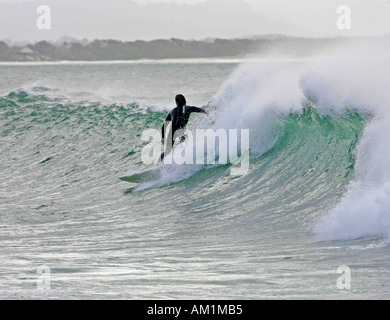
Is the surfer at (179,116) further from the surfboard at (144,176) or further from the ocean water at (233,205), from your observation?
the ocean water at (233,205)

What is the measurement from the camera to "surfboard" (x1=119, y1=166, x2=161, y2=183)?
11938 millimetres

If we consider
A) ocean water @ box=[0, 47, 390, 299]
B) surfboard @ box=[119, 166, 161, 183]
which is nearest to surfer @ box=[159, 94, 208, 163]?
surfboard @ box=[119, 166, 161, 183]

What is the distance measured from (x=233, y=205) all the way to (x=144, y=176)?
7.32 ft

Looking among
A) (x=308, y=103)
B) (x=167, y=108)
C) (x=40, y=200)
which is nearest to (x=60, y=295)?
(x=40, y=200)

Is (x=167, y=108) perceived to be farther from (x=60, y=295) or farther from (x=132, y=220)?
(x=60, y=295)

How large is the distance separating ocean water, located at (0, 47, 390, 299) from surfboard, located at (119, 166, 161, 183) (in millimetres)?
152

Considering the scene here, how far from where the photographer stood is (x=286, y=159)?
39.6ft

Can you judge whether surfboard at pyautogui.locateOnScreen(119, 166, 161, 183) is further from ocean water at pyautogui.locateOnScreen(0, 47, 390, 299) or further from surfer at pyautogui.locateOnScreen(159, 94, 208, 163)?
surfer at pyautogui.locateOnScreen(159, 94, 208, 163)

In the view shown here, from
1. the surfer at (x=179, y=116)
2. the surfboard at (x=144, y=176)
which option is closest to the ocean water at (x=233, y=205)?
the surfboard at (x=144, y=176)

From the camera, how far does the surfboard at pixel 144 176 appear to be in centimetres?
1194

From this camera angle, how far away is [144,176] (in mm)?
12023

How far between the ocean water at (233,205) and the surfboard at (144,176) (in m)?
0.15

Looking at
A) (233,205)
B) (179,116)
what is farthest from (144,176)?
(233,205)

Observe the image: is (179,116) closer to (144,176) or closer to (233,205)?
(144,176)
